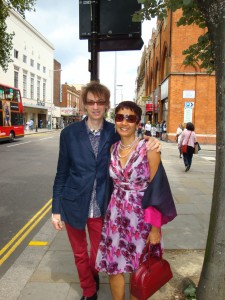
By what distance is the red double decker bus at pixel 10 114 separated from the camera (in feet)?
71.3

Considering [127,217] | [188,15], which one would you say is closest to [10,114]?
[188,15]

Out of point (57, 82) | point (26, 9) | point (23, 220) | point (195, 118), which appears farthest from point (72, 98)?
point (23, 220)

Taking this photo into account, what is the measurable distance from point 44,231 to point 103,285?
1974 mm

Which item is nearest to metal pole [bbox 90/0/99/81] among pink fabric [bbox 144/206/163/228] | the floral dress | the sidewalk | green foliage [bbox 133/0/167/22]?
green foliage [bbox 133/0/167/22]

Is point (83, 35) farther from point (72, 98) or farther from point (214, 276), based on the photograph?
point (72, 98)

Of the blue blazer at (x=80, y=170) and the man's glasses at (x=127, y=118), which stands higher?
the man's glasses at (x=127, y=118)

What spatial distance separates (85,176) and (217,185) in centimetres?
107

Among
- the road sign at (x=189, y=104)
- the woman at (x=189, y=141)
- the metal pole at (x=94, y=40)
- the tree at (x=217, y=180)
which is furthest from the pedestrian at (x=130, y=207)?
the road sign at (x=189, y=104)

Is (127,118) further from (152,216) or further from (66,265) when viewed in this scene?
(66,265)

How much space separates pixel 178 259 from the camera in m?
3.79

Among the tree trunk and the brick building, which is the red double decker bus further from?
the tree trunk

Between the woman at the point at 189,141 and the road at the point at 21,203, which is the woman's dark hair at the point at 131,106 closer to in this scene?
the road at the point at 21,203

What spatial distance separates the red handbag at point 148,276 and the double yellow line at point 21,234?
223 centimetres

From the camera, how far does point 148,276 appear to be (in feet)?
7.64
